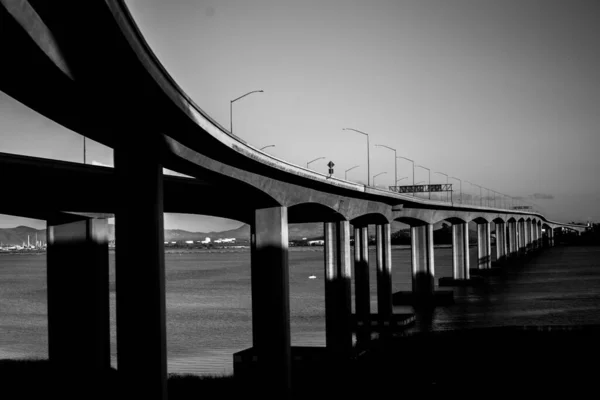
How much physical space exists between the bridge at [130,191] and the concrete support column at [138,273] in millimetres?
29

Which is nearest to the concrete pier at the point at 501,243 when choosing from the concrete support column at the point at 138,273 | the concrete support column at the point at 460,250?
the concrete support column at the point at 460,250

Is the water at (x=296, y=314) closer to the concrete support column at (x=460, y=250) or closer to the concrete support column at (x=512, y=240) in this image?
the concrete support column at (x=460, y=250)

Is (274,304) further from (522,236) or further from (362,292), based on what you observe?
(522,236)

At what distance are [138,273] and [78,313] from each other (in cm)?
1308

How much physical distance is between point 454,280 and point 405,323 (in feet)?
144

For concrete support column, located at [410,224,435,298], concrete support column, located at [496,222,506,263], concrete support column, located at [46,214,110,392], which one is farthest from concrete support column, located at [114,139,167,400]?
concrete support column, located at [496,222,506,263]

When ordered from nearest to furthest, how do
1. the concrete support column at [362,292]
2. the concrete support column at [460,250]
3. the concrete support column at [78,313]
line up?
the concrete support column at [78,313], the concrete support column at [362,292], the concrete support column at [460,250]

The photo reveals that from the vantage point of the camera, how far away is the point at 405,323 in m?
53.7

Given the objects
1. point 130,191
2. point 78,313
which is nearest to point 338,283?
point 78,313

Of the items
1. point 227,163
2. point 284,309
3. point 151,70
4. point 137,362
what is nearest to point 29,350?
point 284,309

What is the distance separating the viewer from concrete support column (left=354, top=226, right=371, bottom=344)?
50.6 metres

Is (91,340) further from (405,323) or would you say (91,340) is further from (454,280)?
(454,280)

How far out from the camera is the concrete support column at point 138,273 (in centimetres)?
1727

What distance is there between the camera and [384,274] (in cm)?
5719
